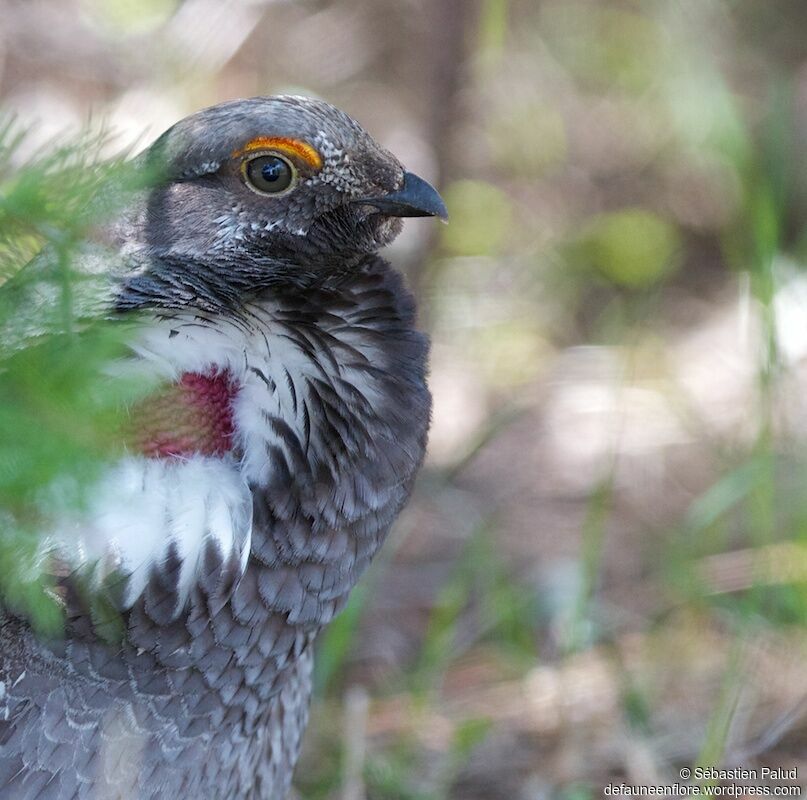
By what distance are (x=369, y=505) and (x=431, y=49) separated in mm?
2746

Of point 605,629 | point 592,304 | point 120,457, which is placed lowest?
point 605,629

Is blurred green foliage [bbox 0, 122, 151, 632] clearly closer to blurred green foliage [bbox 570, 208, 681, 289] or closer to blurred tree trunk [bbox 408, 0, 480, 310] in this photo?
blurred tree trunk [bbox 408, 0, 480, 310]

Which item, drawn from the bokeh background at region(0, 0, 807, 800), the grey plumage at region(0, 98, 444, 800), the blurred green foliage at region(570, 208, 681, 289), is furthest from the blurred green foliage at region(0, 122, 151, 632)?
the blurred green foliage at region(570, 208, 681, 289)

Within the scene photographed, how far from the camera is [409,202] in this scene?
2.29 m

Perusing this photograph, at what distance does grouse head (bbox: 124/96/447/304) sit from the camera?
7.29 ft

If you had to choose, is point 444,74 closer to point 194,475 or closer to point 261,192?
point 261,192

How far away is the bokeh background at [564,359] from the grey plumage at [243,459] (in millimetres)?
672

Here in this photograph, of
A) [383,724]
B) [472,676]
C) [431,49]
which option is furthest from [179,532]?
[431,49]

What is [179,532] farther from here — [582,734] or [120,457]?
[582,734]

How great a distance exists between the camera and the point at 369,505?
222 centimetres

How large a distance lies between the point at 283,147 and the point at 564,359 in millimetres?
2814

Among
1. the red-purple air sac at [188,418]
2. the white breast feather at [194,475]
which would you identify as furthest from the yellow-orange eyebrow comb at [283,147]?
the red-purple air sac at [188,418]

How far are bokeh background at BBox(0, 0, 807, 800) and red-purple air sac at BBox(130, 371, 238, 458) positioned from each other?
0.60m

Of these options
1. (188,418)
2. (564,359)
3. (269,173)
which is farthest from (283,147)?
(564,359)
